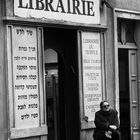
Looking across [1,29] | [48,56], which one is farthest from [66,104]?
[1,29]

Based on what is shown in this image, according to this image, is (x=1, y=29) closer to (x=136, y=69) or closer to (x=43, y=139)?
(x=43, y=139)

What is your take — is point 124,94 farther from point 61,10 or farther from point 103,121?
point 61,10

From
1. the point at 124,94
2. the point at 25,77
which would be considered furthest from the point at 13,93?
the point at 124,94

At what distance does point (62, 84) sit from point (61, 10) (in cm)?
189

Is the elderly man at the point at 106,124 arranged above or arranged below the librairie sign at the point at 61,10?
below

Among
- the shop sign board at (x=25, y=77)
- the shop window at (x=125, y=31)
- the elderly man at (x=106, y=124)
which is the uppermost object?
the shop window at (x=125, y=31)

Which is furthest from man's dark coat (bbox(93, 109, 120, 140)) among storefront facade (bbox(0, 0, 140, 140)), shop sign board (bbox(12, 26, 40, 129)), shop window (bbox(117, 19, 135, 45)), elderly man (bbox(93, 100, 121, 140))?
shop window (bbox(117, 19, 135, 45))

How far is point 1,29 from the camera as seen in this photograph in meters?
9.38

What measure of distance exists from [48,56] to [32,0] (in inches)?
62.0

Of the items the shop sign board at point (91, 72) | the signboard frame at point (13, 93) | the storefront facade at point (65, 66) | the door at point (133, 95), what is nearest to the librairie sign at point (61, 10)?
the storefront facade at point (65, 66)

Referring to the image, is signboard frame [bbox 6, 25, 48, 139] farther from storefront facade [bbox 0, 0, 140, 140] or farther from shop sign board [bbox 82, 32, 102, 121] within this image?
shop sign board [bbox 82, 32, 102, 121]

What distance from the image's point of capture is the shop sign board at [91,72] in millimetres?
11180

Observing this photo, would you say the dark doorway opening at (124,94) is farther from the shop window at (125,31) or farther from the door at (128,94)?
the shop window at (125,31)

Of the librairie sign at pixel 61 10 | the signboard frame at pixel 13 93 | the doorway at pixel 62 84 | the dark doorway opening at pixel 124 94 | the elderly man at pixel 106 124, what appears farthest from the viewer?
the dark doorway opening at pixel 124 94
